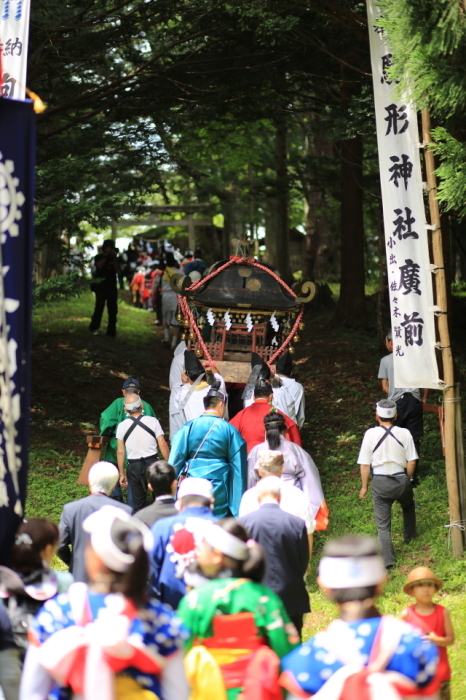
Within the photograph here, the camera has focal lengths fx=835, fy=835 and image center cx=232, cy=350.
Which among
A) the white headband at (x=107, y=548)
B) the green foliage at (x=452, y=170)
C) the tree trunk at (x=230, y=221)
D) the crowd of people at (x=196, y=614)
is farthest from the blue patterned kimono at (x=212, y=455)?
the tree trunk at (x=230, y=221)

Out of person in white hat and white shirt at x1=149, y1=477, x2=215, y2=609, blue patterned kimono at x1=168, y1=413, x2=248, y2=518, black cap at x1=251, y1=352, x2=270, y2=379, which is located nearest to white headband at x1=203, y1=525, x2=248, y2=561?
person in white hat and white shirt at x1=149, y1=477, x2=215, y2=609

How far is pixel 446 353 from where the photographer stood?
8.94 m

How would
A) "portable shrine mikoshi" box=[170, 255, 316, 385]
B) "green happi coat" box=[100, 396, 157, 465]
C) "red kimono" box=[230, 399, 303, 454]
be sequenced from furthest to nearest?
"portable shrine mikoshi" box=[170, 255, 316, 385], "green happi coat" box=[100, 396, 157, 465], "red kimono" box=[230, 399, 303, 454]

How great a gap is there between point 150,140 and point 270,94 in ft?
9.33

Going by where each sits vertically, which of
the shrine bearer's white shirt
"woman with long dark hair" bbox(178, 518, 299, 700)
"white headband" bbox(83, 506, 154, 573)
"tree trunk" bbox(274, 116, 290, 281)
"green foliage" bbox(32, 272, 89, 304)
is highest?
"tree trunk" bbox(274, 116, 290, 281)

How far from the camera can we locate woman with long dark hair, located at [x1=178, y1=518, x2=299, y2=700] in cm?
400

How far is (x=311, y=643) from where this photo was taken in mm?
3596

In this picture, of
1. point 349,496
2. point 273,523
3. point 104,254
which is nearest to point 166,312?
point 104,254

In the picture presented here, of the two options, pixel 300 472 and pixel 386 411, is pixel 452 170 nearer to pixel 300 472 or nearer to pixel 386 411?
pixel 386 411

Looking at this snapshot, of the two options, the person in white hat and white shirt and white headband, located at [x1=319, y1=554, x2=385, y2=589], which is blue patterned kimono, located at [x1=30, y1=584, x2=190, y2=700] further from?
the person in white hat and white shirt

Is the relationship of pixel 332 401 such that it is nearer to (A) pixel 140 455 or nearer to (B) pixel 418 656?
(A) pixel 140 455

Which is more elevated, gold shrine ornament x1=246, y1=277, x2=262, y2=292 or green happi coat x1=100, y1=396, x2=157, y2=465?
gold shrine ornament x1=246, y1=277, x2=262, y2=292

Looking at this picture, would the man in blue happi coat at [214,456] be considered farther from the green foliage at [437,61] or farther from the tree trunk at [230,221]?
the tree trunk at [230,221]

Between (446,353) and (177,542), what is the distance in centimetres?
481
